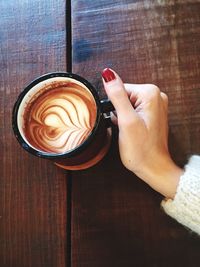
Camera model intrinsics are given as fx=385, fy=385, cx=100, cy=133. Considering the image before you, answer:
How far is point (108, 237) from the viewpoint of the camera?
73 cm

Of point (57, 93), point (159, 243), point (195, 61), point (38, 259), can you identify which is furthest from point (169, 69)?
point (38, 259)

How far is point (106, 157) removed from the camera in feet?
2.51

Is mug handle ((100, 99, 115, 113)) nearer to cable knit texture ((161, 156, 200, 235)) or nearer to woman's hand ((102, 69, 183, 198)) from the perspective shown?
woman's hand ((102, 69, 183, 198))

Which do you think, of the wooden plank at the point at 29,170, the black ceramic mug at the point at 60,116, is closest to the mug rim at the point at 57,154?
the black ceramic mug at the point at 60,116

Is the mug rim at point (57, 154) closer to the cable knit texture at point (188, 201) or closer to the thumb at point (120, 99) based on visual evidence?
the thumb at point (120, 99)

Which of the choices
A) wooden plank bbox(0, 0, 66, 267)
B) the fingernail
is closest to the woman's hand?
the fingernail

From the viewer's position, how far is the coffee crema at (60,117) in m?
0.69

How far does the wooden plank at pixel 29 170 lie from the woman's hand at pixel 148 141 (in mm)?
152

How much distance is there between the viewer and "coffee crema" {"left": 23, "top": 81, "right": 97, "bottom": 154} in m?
0.69

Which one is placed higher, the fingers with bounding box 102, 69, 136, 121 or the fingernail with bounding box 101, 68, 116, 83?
the fingernail with bounding box 101, 68, 116, 83

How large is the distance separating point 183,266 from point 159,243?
2.3 inches

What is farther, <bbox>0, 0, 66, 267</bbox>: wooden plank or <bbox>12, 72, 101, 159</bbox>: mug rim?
<bbox>0, 0, 66, 267</bbox>: wooden plank

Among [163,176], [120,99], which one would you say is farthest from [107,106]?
[163,176]

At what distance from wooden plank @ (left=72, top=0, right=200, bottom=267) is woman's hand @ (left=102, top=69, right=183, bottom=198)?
0.03 metres
